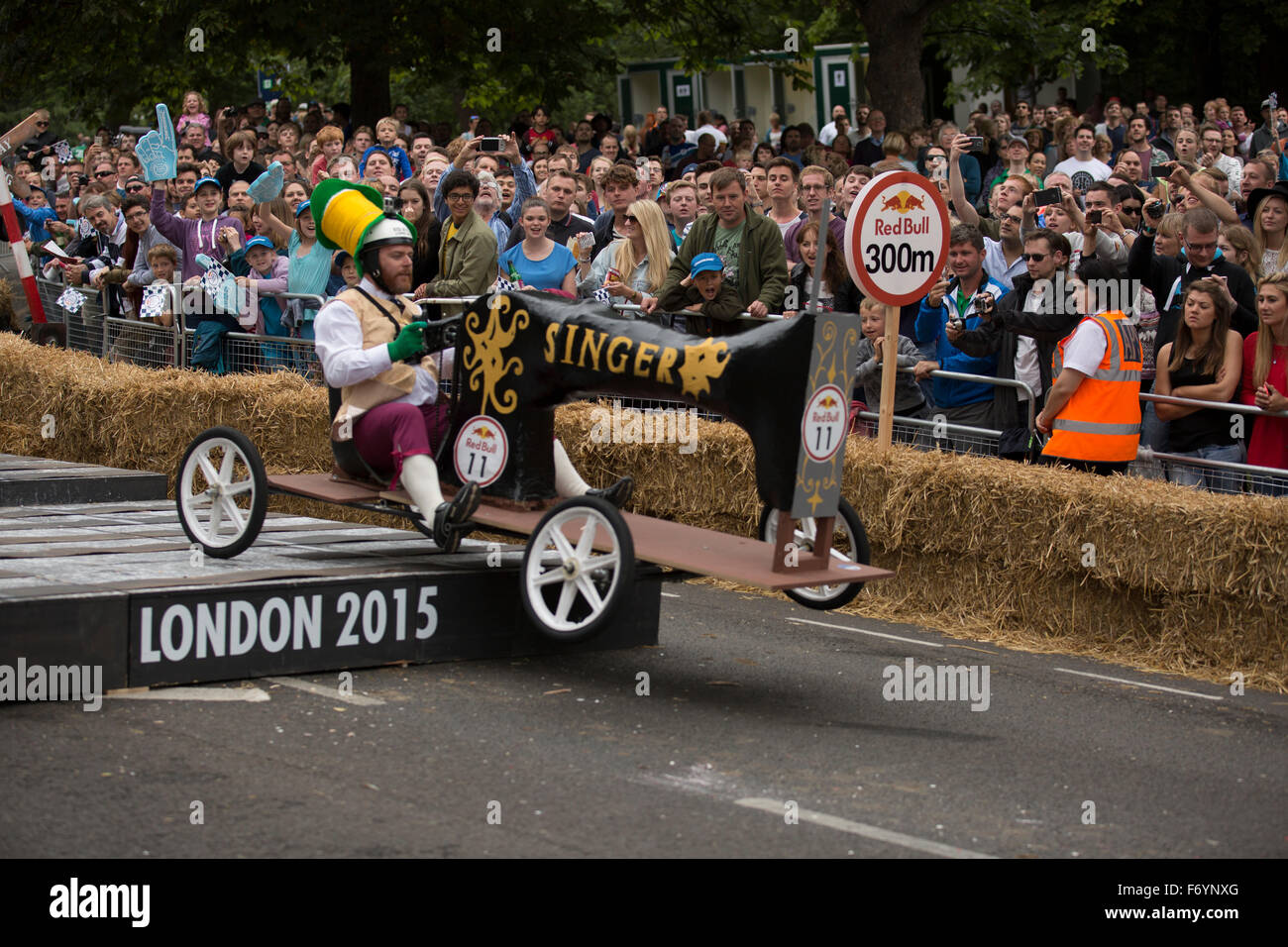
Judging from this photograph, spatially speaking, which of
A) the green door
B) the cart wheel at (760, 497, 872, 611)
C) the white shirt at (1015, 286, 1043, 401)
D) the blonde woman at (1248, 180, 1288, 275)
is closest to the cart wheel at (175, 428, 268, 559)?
the cart wheel at (760, 497, 872, 611)

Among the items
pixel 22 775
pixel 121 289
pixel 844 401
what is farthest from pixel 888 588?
pixel 121 289

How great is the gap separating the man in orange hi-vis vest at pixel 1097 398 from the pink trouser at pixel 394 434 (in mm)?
3578

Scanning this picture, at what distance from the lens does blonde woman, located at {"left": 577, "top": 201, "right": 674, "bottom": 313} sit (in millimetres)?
12180

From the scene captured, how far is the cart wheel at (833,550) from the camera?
303 inches

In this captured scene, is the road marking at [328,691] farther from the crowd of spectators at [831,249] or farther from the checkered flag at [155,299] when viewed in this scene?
the checkered flag at [155,299]

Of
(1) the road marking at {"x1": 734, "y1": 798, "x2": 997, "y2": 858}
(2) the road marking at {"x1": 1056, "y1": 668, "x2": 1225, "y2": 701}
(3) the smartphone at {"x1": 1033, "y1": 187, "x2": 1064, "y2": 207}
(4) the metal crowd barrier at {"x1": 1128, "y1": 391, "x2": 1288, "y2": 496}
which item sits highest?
(3) the smartphone at {"x1": 1033, "y1": 187, "x2": 1064, "y2": 207}

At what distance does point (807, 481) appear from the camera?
23.5ft

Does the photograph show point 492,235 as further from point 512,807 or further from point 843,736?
point 512,807

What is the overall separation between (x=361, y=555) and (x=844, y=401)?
2627 mm

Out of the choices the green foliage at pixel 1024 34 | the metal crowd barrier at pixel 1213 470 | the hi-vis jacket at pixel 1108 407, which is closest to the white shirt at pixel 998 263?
Result: the metal crowd barrier at pixel 1213 470

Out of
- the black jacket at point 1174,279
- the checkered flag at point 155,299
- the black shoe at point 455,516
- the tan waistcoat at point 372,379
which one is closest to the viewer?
the black shoe at point 455,516

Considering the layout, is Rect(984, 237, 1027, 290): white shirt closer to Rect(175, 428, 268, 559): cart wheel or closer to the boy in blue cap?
the boy in blue cap

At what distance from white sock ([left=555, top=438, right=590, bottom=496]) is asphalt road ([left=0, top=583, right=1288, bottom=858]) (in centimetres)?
82

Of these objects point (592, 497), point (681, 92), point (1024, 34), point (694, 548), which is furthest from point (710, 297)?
point (681, 92)
